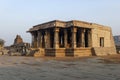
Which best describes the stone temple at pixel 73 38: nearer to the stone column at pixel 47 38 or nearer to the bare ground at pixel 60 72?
the stone column at pixel 47 38

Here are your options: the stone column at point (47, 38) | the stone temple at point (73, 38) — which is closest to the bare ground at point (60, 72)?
the stone temple at point (73, 38)

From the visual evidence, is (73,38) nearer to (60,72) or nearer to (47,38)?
(47,38)

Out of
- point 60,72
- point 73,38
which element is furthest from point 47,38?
point 60,72

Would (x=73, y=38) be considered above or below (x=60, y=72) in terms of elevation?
above

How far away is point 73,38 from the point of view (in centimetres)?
3409

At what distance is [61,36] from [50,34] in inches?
120

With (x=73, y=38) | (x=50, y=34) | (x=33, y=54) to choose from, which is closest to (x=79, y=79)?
(x=73, y=38)

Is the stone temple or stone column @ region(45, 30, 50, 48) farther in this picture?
stone column @ region(45, 30, 50, 48)

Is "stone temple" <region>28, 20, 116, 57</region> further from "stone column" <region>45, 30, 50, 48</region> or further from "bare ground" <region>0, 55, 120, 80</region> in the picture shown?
"bare ground" <region>0, 55, 120, 80</region>

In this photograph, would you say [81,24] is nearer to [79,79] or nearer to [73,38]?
[73,38]

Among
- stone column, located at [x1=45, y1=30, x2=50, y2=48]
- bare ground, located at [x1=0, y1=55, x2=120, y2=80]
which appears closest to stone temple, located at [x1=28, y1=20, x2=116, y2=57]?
stone column, located at [x1=45, y1=30, x2=50, y2=48]

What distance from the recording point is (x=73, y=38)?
112 ft

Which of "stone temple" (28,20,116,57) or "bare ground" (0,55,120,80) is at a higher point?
"stone temple" (28,20,116,57)

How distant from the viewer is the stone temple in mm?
33938
